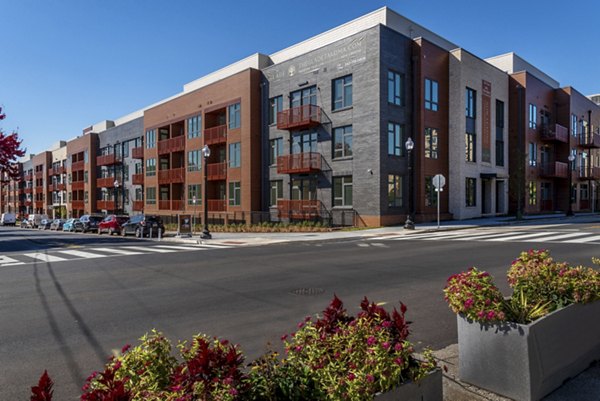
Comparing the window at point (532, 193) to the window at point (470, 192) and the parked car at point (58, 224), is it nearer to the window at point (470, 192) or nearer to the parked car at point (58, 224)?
the window at point (470, 192)

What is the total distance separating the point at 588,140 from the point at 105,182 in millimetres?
66958

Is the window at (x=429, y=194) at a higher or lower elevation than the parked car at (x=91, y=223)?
higher

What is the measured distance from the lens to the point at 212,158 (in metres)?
41.3

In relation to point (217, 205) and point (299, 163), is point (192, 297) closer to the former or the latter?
point (299, 163)

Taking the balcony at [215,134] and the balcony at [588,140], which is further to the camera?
the balcony at [588,140]

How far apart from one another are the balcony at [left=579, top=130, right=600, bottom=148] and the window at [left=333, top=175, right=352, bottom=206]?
117ft

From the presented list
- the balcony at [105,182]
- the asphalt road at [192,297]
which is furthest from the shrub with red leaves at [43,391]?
the balcony at [105,182]

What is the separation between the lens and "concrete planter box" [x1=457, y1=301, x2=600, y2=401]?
3.33m

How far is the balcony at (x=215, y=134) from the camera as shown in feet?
127

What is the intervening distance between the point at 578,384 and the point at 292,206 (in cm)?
2906

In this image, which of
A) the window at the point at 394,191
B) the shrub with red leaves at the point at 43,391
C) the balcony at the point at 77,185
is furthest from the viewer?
the balcony at the point at 77,185

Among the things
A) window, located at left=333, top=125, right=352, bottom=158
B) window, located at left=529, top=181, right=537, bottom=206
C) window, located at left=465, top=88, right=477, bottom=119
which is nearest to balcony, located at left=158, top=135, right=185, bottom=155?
window, located at left=333, top=125, right=352, bottom=158

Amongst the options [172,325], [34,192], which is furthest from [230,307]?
[34,192]

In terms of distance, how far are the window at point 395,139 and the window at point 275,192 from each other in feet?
34.3
